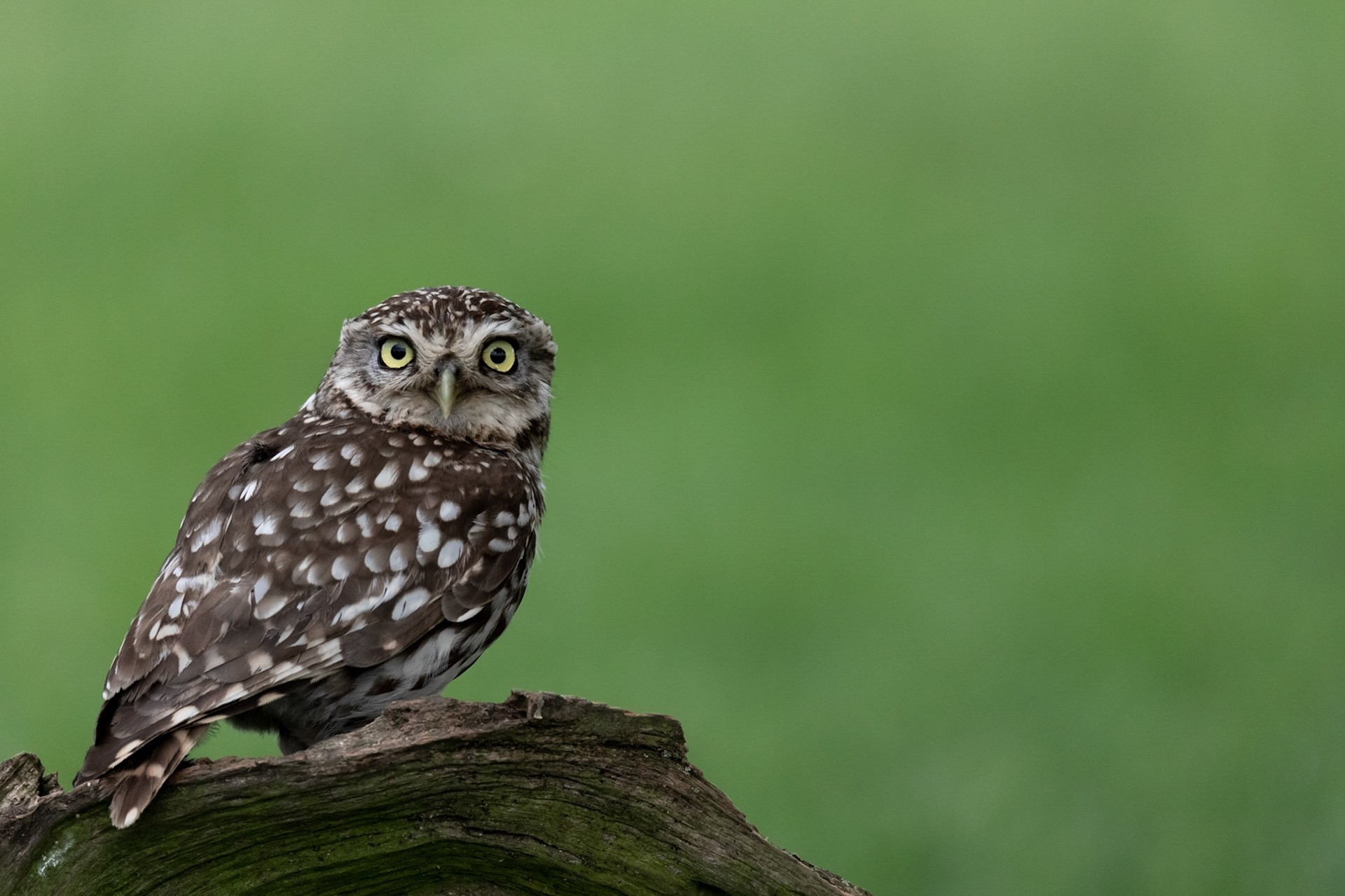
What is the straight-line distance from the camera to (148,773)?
2184mm

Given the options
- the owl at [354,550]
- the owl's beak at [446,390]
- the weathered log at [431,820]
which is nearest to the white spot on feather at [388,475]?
the owl at [354,550]

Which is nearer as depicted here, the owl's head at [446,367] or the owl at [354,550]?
the owl at [354,550]

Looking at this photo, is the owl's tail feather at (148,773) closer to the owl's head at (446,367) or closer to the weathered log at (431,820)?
the weathered log at (431,820)

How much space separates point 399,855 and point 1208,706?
360cm

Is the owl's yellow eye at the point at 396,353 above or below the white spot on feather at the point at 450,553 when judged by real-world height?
above

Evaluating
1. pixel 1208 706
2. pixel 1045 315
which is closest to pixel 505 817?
pixel 1208 706

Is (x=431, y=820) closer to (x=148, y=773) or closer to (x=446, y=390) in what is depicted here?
(x=148, y=773)

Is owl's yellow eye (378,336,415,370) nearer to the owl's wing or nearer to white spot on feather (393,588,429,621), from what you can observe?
the owl's wing

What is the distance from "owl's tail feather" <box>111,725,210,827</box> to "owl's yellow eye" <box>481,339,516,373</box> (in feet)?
3.28

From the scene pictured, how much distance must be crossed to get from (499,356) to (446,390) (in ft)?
0.64

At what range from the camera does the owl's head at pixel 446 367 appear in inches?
113

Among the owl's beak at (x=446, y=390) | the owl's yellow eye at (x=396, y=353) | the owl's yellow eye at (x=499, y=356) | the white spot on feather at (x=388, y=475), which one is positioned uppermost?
the owl's yellow eye at (x=499, y=356)

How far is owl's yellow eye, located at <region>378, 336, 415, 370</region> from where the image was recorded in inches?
114

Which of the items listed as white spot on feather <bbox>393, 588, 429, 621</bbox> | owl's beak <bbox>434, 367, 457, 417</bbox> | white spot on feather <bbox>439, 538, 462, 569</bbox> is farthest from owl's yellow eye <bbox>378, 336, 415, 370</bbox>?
white spot on feather <bbox>393, 588, 429, 621</bbox>
